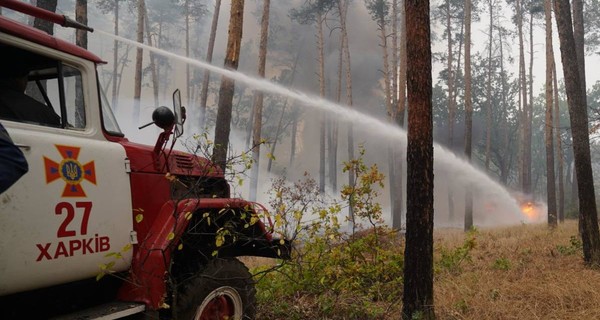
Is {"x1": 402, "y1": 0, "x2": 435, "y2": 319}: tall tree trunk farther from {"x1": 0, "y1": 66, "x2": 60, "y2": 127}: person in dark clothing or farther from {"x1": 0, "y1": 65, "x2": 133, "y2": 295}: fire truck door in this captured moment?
{"x1": 0, "y1": 66, "x2": 60, "y2": 127}: person in dark clothing

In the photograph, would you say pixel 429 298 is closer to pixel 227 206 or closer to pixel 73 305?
pixel 227 206

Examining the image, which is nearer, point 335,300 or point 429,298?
point 429,298

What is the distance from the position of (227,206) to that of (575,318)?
3.74 m

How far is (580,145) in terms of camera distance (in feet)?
26.8

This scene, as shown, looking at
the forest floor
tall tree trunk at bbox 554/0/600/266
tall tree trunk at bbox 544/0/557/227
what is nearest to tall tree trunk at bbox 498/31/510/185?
tall tree trunk at bbox 544/0/557/227

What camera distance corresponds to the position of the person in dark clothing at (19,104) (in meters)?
2.89

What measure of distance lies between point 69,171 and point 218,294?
174cm

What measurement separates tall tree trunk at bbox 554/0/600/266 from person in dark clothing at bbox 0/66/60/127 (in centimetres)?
827

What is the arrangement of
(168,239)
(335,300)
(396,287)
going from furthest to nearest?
(396,287), (335,300), (168,239)

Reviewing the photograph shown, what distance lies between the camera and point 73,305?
329 cm

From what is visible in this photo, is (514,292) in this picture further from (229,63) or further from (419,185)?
(229,63)

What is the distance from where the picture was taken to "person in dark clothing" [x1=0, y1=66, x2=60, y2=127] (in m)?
2.89

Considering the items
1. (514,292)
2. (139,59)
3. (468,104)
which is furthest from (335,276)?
(139,59)

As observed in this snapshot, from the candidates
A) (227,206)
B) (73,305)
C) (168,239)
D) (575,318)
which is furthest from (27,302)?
(575,318)
